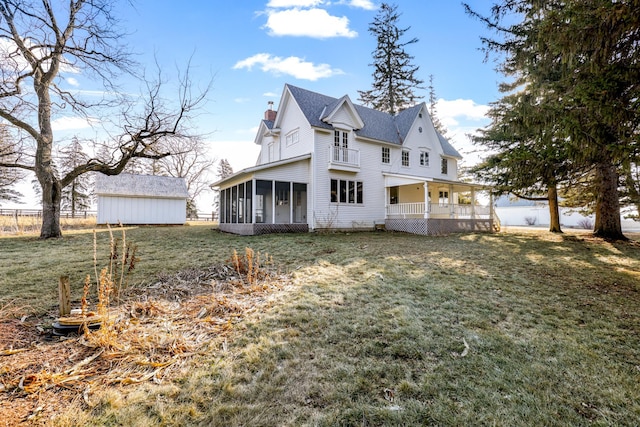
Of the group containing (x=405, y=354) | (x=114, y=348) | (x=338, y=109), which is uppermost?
(x=338, y=109)

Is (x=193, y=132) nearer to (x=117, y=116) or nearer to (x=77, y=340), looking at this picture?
(x=117, y=116)

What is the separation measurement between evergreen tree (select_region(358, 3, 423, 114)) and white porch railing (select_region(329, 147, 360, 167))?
55.7ft

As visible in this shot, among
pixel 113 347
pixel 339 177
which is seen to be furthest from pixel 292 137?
pixel 113 347

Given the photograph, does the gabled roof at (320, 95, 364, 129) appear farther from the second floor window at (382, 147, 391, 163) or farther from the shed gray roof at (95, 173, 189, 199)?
the shed gray roof at (95, 173, 189, 199)

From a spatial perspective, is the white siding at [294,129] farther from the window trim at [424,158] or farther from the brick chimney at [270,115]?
the window trim at [424,158]

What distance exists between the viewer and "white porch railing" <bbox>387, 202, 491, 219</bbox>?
1716 cm

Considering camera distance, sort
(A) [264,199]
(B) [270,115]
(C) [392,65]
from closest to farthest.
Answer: (A) [264,199] < (B) [270,115] < (C) [392,65]

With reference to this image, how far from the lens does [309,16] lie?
47.4ft

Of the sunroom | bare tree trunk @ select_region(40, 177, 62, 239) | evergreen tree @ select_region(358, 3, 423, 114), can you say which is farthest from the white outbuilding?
evergreen tree @ select_region(358, 3, 423, 114)

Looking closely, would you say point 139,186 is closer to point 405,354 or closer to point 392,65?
point 405,354

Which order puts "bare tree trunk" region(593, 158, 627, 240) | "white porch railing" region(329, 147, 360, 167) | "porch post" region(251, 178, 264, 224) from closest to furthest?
"bare tree trunk" region(593, 158, 627, 240) < "porch post" region(251, 178, 264, 224) < "white porch railing" region(329, 147, 360, 167)

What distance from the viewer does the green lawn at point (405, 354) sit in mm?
2486

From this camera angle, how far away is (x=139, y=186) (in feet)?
77.3

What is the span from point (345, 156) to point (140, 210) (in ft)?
56.5
